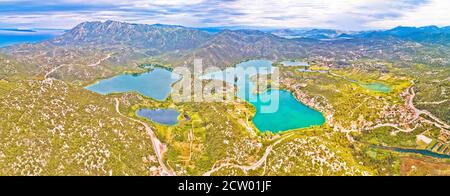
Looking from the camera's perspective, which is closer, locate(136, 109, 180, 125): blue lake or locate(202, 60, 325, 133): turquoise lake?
locate(202, 60, 325, 133): turquoise lake

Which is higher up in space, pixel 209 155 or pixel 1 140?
pixel 1 140

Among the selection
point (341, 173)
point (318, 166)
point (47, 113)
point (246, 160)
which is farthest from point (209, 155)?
point (47, 113)

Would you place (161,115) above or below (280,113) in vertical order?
above

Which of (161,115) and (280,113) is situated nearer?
(161,115)

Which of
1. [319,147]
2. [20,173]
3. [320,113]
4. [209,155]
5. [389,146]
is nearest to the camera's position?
[20,173]

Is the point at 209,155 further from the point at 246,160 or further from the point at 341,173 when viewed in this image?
the point at 341,173

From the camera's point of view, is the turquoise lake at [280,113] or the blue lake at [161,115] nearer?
the turquoise lake at [280,113]

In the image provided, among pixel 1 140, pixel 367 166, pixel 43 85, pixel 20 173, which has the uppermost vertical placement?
pixel 43 85
